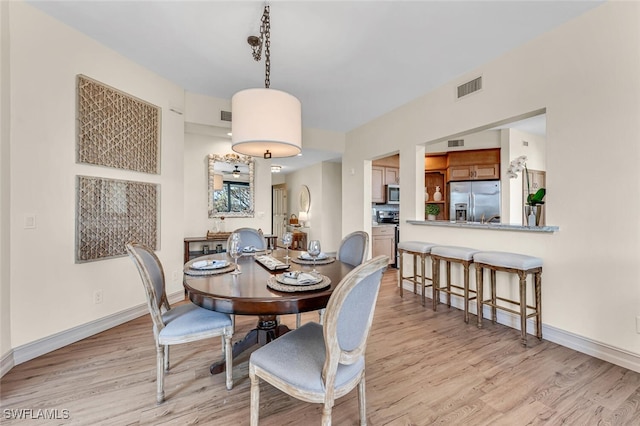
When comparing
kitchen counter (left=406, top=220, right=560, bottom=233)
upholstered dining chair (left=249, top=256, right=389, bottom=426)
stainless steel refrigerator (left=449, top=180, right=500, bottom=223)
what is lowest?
upholstered dining chair (left=249, top=256, right=389, bottom=426)

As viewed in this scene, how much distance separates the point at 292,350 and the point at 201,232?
3618mm

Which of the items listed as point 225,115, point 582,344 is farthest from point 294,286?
point 225,115

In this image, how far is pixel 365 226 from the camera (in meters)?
5.12

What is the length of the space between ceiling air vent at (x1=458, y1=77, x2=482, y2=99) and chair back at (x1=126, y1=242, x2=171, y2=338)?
3.56 metres

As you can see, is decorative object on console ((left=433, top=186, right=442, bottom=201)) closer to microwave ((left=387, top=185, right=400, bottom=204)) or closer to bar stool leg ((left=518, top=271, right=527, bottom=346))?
microwave ((left=387, top=185, right=400, bottom=204))

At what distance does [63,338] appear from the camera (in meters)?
2.41

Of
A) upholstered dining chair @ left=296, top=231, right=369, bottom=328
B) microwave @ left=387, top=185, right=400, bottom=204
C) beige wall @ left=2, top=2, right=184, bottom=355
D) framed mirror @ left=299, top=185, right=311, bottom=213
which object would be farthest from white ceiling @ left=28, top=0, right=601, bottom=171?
framed mirror @ left=299, top=185, right=311, bottom=213

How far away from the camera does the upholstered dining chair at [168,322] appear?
5.42 ft

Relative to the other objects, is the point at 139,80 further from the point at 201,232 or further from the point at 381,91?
the point at 381,91

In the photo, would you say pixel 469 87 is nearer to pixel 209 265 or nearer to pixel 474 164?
pixel 474 164

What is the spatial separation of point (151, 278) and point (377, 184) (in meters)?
4.82

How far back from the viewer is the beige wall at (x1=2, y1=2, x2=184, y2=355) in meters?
2.16

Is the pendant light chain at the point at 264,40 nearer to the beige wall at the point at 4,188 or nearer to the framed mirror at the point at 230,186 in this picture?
the beige wall at the point at 4,188

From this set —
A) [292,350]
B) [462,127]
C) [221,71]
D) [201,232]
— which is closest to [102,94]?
[221,71]
